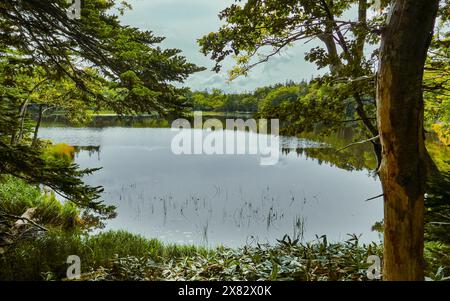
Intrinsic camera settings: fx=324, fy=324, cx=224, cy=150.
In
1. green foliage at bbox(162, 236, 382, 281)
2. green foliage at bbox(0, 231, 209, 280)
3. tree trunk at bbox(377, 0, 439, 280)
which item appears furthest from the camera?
green foliage at bbox(0, 231, 209, 280)

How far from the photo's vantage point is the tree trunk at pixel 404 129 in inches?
93.5

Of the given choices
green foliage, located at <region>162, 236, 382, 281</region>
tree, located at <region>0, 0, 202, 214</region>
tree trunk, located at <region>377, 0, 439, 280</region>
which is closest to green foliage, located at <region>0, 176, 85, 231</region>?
tree, located at <region>0, 0, 202, 214</region>

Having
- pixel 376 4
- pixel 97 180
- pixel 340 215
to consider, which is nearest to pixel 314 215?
pixel 340 215

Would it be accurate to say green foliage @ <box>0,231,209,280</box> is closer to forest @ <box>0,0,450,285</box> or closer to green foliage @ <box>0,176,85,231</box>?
forest @ <box>0,0,450,285</box>

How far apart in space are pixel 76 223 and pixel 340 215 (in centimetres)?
885

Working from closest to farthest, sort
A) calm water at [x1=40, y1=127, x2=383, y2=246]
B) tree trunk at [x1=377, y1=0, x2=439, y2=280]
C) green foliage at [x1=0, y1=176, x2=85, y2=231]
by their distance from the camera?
tree trunk at [x1=377, y1=0, x2=439, y2=280]
green foliage at [x1=0, y1=176, x2=85, y2=231]
calm water at [x1=40, y1=127, x2=383, y2=246]

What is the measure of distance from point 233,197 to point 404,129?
1124 cm

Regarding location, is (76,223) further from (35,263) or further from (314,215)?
(314,215)

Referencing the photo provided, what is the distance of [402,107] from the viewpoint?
2.45 m

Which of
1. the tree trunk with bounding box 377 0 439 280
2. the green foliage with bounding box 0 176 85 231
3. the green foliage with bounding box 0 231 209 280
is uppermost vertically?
the tree trunk with bounding box 377 0 439 280

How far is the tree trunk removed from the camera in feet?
7.79

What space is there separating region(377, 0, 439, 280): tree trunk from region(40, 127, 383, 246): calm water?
446 centimetres

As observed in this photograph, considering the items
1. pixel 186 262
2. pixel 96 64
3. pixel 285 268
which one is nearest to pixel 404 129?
pixel 285 268
